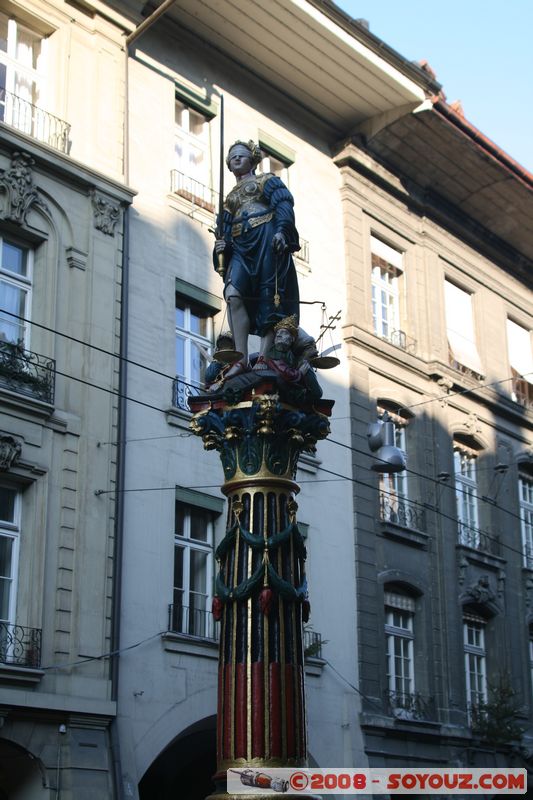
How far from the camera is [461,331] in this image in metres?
28.3

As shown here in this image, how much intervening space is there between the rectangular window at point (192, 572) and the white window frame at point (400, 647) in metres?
5.17

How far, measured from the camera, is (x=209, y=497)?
1988cm

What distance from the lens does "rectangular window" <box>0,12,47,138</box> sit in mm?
18741

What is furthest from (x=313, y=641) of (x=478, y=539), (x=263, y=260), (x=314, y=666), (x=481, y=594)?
(x=263, y=260)

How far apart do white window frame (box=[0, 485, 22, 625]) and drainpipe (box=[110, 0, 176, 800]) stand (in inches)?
60.9

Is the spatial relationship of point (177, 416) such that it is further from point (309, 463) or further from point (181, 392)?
point (309, 463)

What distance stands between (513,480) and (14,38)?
15.4 meters

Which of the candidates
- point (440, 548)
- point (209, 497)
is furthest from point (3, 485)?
point (440, 548)

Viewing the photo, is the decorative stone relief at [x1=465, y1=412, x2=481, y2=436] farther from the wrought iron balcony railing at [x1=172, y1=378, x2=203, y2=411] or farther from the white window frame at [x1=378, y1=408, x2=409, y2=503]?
the wrought iron balcony railing at [x1=172, y1=378, x2=203, y2=411]

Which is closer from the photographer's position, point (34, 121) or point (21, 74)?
point (34, 121)

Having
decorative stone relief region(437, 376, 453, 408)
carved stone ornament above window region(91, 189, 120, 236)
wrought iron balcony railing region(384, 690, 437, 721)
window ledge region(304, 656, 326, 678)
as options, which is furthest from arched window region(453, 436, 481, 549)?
carved stone ornament above window region(91, 189, 120, 236)

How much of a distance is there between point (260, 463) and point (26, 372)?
8.88 metres

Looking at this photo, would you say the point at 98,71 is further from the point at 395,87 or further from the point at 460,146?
the point at 460,146

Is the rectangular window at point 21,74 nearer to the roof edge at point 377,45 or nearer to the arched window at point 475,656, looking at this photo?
the roof edge at point 377,45
